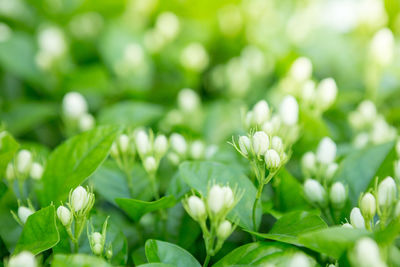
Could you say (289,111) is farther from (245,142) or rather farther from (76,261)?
(76,261)

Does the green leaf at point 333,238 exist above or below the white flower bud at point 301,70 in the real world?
below

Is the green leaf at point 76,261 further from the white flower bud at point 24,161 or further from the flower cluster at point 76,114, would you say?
the flower cluster at point 76,114

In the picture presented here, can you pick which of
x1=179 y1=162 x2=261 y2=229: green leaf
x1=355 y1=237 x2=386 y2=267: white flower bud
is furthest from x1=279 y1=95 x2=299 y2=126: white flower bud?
x1=355 y1=237 x2=386 y2=267: white flower bud

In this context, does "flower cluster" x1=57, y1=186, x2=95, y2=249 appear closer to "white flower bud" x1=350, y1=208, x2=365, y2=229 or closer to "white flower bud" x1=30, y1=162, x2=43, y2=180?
"white flower bud" x1=30, y1=162, x2=43, y2=180

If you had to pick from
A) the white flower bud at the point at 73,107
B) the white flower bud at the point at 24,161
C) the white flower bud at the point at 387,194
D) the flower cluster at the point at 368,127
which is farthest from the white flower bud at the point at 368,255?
the white flower bud at the point at 73,107

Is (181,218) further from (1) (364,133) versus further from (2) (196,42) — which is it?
(2) (196,42)
